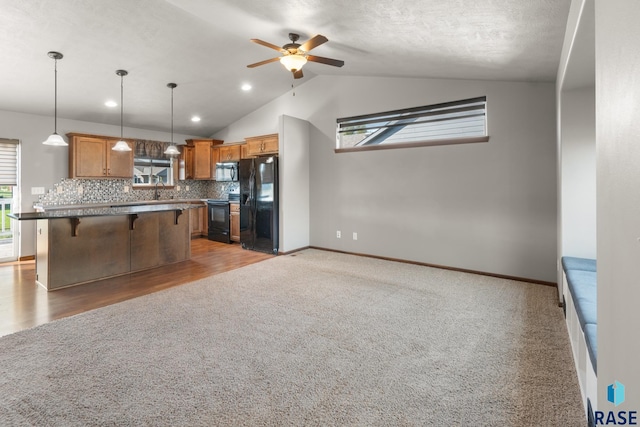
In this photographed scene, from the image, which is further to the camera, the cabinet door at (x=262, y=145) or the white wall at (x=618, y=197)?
the cabinet door at (x=262, y=145)

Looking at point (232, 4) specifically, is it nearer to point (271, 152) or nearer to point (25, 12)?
point (25, 12)

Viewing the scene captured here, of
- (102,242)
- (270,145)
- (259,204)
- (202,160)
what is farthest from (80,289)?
(202,160)

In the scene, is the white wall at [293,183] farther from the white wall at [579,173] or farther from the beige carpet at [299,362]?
the white wall at [579,173]

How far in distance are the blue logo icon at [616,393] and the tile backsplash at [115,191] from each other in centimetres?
712

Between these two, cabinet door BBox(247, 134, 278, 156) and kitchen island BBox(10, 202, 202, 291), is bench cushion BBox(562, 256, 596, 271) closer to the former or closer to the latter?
cabinet door BBox(247, 134, 278, 156)

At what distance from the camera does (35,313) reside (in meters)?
3.10

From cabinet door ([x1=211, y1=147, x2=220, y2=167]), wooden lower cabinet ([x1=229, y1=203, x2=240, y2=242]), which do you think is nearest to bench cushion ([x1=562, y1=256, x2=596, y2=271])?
wooden lower cabinet ([x1=229, y1=203, x2=240, y2=242])

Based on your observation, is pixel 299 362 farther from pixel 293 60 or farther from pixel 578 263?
pixel 293 60

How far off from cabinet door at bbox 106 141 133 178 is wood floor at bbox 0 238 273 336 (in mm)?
2050

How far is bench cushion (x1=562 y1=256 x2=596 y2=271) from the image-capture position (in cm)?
269

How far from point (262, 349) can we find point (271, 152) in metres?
4.25

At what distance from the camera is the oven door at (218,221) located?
278 inches

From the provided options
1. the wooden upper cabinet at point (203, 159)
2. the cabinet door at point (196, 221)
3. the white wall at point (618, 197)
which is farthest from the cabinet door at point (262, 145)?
the white wall at point (618, 197)

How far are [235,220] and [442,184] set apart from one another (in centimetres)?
425
